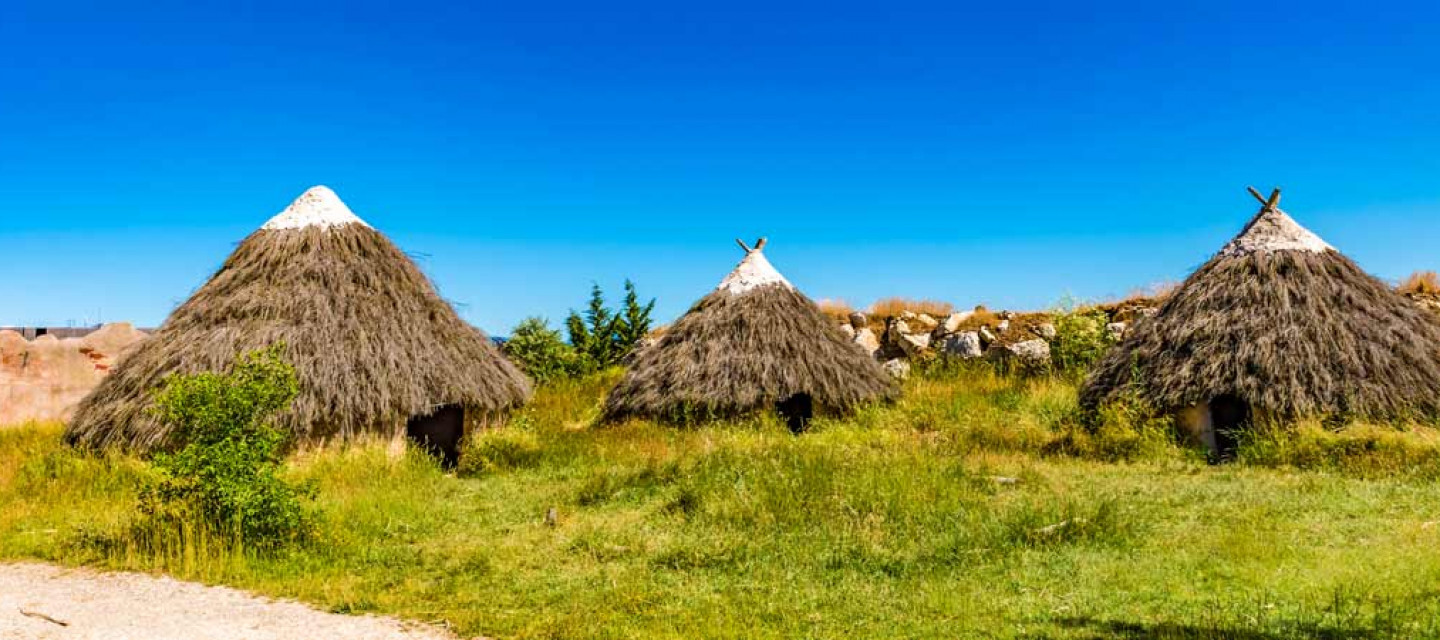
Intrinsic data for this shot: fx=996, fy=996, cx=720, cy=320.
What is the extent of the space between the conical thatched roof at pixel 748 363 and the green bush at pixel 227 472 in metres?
7.14

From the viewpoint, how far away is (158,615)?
19.2ft

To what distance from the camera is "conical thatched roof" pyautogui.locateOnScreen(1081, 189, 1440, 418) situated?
11289mm

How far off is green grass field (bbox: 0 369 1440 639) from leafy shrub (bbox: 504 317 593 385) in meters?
7.96

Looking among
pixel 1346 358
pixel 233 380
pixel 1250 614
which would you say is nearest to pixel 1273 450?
pixel 1346 358

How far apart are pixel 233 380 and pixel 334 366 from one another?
3.64 m

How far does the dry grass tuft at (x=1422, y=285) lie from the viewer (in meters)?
15.9

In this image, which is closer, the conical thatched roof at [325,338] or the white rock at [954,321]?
the conical thatched roof at [325,338]

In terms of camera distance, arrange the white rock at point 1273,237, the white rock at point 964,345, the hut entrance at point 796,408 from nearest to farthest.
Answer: the white rock at point 1273,237
the hut entrance at point 796,408
the white rock at point 964,345

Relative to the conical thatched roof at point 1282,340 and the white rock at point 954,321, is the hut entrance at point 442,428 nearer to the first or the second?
the conical thatched roof at point 1282,340

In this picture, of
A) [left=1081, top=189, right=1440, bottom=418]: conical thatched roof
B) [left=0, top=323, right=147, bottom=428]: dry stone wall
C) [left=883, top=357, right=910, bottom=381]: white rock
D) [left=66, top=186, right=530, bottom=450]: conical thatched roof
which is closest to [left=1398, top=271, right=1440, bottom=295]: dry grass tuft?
[left=1081, top=189, right=1440, bottom=418]: conical thatched roof

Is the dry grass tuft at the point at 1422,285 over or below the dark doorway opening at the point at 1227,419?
over

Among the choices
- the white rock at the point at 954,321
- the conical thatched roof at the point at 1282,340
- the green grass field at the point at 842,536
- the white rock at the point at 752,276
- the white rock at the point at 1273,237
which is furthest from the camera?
the white rock at the point at 954,321

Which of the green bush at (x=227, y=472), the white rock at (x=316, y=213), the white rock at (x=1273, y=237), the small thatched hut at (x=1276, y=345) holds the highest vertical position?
the white rock at (x=316, y=213)

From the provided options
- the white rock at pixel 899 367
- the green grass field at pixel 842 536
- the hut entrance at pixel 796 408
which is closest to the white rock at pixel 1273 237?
the green grass field at pixel 842 536
